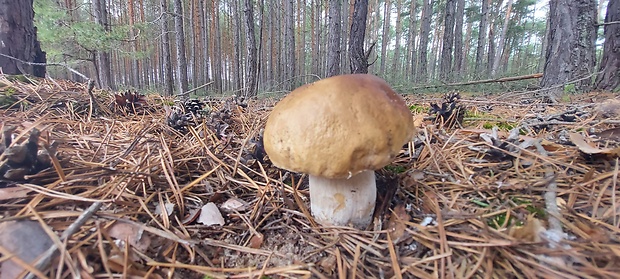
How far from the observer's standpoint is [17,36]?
8.76 feet

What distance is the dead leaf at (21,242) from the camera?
72 cm

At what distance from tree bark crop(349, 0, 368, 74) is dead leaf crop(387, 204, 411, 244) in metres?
3.41

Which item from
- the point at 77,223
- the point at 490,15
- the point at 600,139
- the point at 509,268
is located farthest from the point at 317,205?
the point at 490,15

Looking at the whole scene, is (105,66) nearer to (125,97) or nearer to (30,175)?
(125,97)

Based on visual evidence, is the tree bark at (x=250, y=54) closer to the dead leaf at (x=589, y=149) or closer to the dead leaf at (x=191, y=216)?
the dead leaf at (x=191, y=216)

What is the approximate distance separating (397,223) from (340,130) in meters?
0.47

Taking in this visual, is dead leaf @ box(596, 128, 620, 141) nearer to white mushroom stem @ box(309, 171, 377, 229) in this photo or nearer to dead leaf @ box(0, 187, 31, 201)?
white mushroom stem @ box(309, 171, 377, 229)

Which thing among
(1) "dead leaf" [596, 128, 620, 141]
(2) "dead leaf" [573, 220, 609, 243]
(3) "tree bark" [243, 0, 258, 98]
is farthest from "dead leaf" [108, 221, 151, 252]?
(3) "tree bark" [243, 0, 258, 98]

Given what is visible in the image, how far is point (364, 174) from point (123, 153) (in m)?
1.17

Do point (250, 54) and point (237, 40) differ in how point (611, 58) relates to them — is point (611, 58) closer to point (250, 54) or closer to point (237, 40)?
point (250, 54)

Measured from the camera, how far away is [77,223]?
0.85 m

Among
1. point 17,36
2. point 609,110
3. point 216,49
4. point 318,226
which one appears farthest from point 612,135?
point 216,49

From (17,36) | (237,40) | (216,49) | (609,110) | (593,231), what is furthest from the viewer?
(216,49)

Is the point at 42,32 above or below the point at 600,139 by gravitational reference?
above
